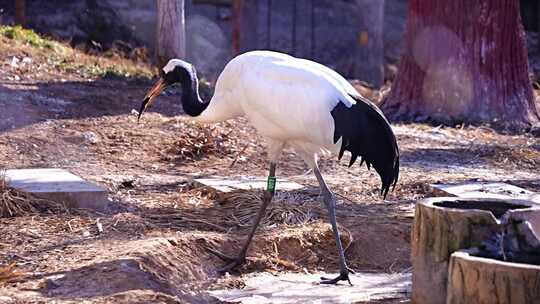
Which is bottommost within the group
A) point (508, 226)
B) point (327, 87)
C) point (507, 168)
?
point (507, 168)

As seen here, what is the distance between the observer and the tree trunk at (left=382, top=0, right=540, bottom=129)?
40.6 ft

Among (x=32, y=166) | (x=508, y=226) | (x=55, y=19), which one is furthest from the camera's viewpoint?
(x=55, y=19)

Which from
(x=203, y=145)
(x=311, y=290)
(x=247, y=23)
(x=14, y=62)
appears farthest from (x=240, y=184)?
(x=247, y=23)

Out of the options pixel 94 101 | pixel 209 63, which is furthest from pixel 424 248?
pixel 209 63

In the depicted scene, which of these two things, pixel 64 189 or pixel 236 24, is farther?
pixel 236 24

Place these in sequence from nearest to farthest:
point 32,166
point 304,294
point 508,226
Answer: point 508,226
point 304,294
point 32,166

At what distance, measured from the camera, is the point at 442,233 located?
548 cm

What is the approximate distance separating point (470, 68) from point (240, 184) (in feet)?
16.6

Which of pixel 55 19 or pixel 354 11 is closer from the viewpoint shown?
pixel 55 19

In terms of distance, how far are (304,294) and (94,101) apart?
4825 mm

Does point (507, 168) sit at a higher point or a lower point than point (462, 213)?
lower

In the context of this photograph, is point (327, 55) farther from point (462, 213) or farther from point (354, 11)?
point (462, 213)

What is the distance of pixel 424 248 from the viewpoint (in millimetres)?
5578

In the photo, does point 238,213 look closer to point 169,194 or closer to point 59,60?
point 169,194
